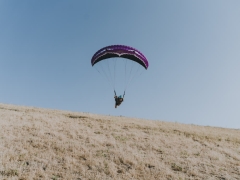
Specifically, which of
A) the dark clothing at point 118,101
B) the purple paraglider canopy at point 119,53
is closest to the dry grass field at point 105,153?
the dark clothing at point 118,101

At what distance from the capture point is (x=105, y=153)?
1438 cm

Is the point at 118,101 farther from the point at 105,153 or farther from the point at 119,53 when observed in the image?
the point at 105,153

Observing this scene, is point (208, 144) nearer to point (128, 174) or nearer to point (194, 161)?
point (194, 161)

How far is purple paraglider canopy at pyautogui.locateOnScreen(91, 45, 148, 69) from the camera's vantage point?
19.7 metres

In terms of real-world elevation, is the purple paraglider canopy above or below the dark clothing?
above

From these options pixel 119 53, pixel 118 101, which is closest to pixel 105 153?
pixel 118 101

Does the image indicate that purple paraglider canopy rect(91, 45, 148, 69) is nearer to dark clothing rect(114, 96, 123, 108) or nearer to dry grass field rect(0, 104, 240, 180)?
dark clothing rect(114, 96, 123, 108)

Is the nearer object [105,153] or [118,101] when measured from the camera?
[105,153]

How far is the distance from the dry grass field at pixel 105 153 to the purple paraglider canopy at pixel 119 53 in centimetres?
611

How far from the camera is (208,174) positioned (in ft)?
42.0

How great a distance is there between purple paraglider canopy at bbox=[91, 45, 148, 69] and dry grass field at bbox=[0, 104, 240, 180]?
6113 mm

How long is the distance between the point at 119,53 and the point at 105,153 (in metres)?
8.69

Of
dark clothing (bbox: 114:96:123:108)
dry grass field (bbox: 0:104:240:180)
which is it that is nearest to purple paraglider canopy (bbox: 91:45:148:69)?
dark clothing (bbox: 114:96:123:108)

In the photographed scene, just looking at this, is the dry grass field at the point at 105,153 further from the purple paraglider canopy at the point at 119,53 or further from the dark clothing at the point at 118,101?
the purple paraglider canopy at the point at 119,53
